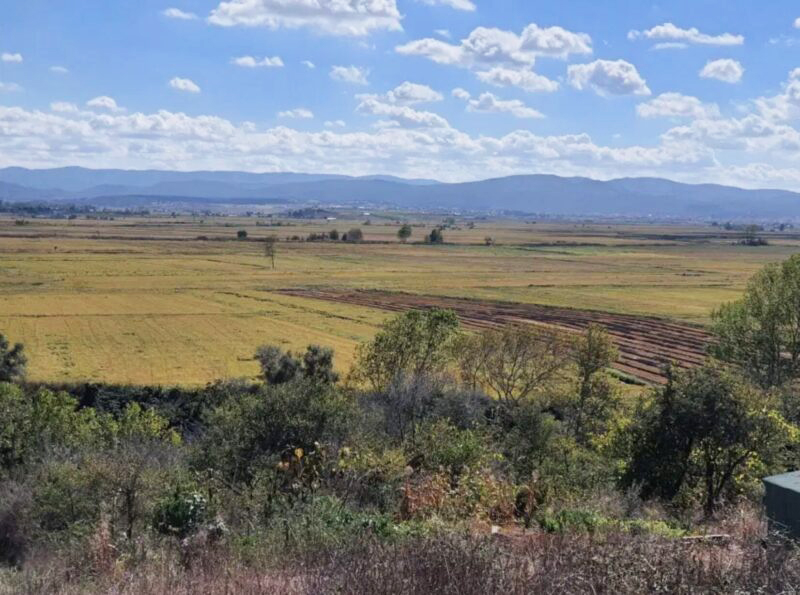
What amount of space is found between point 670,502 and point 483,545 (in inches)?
391

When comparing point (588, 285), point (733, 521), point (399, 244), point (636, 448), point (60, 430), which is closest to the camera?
point (733, 521)

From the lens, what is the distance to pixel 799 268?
32.9 m

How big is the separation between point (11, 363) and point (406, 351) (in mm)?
22601

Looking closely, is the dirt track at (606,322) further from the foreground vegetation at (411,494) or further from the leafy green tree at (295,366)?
the leafy green tree at (295,366)

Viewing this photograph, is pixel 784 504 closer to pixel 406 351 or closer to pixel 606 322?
pixel 406 351

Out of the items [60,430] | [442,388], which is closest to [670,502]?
[442,388]

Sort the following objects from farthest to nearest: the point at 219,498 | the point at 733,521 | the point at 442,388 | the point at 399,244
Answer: the point at 399,244
the point at 442,388
the point at 219,498
the point at 733,521

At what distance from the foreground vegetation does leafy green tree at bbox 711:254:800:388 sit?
4.5 inches

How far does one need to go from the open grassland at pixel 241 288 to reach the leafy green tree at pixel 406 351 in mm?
11922

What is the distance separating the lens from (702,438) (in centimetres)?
1538

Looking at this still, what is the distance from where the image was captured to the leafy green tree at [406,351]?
3556 centimetres

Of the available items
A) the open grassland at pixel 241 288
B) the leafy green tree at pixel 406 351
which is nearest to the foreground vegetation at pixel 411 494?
the leafy green tree at pixel 406 351

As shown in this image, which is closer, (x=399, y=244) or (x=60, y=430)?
(x=60, y=430)

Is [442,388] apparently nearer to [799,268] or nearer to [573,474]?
[573,474]
